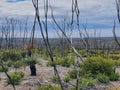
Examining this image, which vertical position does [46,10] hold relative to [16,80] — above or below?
above

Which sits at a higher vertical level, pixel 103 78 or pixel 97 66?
pixel 97 66

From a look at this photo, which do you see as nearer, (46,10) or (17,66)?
(46,10)

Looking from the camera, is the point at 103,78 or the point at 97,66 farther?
the point at 97,66

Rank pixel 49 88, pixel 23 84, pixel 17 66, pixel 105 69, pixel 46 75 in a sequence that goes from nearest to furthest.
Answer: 1. pixel 49 88
2. pixel 23 84
3. pixel 105 69
4. pixel 46 75
5. pixel 17 66

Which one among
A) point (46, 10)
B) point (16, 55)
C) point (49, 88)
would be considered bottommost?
point (16, 55)

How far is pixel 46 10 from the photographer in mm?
6414

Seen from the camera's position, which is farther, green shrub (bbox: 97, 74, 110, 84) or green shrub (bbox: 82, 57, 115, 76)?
green shrub (bbox: 82, 57, 115, 76)

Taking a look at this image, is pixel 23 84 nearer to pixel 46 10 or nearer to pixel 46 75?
pixel 46 75

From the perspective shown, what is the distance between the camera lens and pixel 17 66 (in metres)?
22.9

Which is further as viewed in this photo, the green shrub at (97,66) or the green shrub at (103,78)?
the green shrub at (97,66)

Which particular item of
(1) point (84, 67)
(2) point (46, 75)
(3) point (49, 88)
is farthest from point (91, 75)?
→ (3) point (49, 88)

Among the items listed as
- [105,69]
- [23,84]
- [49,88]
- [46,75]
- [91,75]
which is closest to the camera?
[49,88]

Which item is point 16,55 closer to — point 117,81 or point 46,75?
point 46,75

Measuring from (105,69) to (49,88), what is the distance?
24.7 ft
